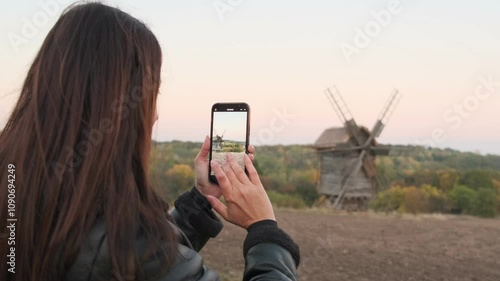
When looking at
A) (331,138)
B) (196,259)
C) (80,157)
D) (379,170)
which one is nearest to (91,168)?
(80,157)

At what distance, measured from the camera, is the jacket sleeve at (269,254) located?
4.58 ft

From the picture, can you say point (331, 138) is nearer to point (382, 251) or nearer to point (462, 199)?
point (462, 199)

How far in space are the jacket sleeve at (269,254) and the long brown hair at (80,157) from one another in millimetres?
257

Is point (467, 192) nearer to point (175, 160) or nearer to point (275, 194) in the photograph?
point (275, 194)

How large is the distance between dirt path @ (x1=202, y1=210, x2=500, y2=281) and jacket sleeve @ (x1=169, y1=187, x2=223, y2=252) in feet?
24.3

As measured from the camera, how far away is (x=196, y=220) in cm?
192

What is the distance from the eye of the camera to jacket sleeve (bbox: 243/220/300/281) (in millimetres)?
1396

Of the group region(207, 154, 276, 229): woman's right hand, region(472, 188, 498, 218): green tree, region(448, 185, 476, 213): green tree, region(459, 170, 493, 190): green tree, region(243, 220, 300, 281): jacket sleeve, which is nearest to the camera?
region(243, 220, 300, 281): jacket sleeve

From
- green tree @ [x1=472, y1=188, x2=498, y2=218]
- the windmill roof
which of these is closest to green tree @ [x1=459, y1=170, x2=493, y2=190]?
green tree @ [x1=472, y1=188, x2=498, y2=218]

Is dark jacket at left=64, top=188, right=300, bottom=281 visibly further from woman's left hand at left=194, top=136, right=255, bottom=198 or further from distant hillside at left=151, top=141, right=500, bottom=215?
distant hillside at left=151, top=141, right=500, bottom=215

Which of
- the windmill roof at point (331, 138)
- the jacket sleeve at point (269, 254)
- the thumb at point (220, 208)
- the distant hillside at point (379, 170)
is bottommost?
the distant hillside at point (379, 170)

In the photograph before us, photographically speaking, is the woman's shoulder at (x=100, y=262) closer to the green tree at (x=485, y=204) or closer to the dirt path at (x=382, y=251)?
the dirt path at (x=382, y=251)

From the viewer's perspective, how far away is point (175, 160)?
92.0 ft

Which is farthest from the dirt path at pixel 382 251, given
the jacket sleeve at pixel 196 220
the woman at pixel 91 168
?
the woman at pixel 91 168
